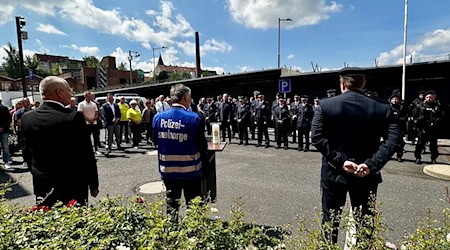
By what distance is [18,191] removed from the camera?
5523 millimetres

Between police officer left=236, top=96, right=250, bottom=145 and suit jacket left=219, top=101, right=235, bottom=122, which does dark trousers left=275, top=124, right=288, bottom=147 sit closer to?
police officer left=236, top=96, right=250, bottom=145

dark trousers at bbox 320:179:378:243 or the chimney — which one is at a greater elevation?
the chimney

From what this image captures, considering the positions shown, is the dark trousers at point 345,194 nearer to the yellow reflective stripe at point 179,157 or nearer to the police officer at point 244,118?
the yellow reflective stripe at point 179,157

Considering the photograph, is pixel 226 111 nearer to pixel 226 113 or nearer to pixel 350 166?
pixel 226 113

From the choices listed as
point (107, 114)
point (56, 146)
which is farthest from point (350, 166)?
point (107, 114)

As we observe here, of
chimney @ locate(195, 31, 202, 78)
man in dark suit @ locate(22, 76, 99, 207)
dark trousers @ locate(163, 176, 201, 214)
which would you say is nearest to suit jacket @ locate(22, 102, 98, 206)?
man in dark suit @ locate(22, 76, 99, 207)

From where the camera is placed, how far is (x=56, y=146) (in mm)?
2377

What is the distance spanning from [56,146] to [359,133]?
2.75 metres

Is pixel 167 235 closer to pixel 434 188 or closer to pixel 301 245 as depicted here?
pixel 301 245

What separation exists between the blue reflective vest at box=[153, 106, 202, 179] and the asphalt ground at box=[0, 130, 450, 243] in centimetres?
68

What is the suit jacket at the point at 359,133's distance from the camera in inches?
91.7

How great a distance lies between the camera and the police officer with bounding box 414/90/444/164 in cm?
686

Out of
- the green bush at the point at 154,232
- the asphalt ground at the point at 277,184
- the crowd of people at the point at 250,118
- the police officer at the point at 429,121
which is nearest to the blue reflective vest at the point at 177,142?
the asphalt ground at the point at 277,184

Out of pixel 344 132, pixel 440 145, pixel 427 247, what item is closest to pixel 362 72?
pixel 344 132
